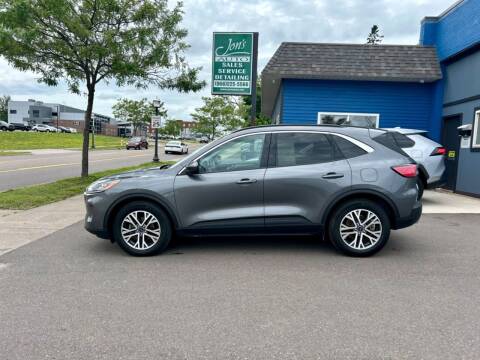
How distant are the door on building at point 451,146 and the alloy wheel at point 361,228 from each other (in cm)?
737

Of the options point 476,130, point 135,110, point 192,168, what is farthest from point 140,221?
point 135,110

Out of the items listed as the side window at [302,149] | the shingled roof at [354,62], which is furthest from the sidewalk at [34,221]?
the shingled roof at [354,62]

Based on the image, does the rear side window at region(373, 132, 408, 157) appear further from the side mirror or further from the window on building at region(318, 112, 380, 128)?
the window on building at region(318, 112, 380, 128)

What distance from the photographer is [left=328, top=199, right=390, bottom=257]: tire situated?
16.5 feet

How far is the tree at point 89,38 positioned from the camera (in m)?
9.93

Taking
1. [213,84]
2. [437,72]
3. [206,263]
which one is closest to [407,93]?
[437,72]

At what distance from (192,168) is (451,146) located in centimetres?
958

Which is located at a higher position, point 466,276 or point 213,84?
point 213,84

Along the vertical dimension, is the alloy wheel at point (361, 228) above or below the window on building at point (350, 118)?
below

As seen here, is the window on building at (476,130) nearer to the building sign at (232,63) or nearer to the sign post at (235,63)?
the sign post at (235,63)

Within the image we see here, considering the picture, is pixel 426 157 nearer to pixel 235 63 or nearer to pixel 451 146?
pixel 451 146

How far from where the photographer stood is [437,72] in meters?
11.9

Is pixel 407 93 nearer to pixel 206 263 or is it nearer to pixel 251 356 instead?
pixel 206 263

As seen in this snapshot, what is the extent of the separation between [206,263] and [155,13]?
8.85m
